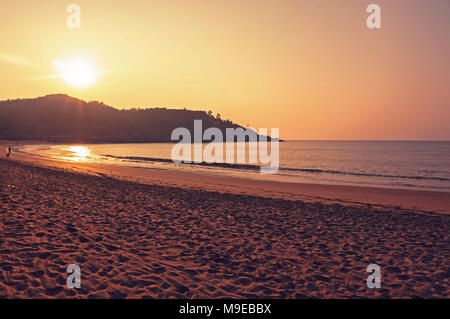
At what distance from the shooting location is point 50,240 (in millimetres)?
6582

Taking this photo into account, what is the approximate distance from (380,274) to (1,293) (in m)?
6.83

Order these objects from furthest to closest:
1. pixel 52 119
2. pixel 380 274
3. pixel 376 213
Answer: pixel 52 119 < pixel 376 213 < pixel 380 274

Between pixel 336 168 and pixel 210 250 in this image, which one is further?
pixel 336 168

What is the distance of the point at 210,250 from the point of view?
6828mm

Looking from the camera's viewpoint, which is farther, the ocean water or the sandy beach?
the ocean water

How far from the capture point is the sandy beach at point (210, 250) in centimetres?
496

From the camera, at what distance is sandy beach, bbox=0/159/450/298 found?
496 cm

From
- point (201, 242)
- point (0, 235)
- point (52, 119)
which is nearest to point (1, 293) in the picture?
point (0, 235)

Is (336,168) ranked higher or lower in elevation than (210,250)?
higher

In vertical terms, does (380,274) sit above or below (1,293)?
below

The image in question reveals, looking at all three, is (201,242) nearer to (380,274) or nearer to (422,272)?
(380,274)

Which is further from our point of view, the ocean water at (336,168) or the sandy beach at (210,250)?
the ocean water at (336,168)
